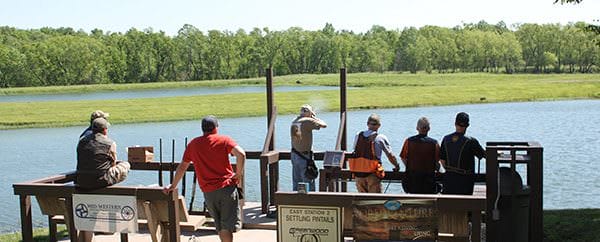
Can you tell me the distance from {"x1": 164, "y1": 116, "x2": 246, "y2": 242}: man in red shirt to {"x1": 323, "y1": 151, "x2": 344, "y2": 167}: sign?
1808 millimetres

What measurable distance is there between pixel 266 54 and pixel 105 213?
108015 millimetres

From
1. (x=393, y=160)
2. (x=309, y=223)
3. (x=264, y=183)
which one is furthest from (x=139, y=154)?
(x=309, y=223)

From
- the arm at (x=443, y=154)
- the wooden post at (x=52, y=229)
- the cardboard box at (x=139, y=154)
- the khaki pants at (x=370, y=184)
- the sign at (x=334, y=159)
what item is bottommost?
the wooden post at (x=52, y=229)

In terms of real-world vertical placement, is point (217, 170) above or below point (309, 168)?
above

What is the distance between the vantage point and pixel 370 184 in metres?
9.53

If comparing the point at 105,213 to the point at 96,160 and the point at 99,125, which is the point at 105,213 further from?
the point at 99,125

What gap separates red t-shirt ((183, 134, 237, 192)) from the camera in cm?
814

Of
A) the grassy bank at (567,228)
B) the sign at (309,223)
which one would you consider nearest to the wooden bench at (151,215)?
the sign at (309,223)

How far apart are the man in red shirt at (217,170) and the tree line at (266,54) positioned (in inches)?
3814

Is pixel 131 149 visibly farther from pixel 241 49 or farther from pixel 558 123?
pixel 241 49

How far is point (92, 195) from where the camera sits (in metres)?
8.34

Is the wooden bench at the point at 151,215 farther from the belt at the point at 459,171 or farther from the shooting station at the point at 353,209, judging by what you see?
the belt at the point at 459,171

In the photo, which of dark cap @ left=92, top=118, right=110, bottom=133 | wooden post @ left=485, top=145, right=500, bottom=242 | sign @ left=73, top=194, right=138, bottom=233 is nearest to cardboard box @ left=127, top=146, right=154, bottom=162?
sign @ left=73, top=194, right=138, bottom=233

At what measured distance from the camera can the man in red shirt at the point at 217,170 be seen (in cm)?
814
